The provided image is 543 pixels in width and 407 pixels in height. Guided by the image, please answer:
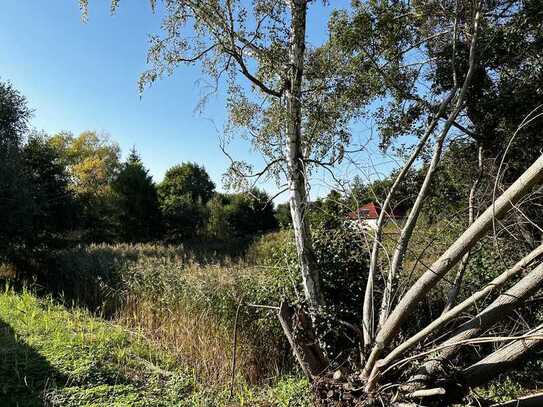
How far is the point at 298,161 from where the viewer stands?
15.3ft

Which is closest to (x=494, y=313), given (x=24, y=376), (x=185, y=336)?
(x=185, y=336)

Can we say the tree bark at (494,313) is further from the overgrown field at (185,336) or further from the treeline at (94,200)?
the treeline at (94,200)

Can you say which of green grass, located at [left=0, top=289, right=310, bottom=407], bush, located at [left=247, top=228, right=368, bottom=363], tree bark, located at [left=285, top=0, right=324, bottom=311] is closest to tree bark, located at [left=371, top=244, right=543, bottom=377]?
green grass, located at [left=0, top=289, right=310, bottom=407]

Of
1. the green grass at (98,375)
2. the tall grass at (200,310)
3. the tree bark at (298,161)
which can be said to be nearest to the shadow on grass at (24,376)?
the green grass at (98,375)

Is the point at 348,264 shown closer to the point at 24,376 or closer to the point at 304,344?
the point at 304,344

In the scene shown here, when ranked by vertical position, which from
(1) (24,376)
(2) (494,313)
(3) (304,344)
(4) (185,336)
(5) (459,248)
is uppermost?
(5) (459,248)

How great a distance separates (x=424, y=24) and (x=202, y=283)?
488 cm

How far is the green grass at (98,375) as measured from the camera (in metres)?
3.23

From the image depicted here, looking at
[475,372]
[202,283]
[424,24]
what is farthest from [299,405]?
[424,24]

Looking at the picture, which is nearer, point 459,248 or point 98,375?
point 459,248

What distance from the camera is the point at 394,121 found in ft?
19.0

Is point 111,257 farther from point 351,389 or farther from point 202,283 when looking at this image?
point 351,389

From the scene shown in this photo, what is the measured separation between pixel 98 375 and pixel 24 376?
63cm

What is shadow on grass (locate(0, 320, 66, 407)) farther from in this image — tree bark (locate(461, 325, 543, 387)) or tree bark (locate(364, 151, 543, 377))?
tree bark (locate(461, 325, 543, 387))
